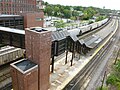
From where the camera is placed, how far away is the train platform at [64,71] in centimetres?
3295

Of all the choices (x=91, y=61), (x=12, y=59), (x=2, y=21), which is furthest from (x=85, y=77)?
(x=2, y=21)

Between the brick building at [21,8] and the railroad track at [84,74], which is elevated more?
the brick building at [21,8]

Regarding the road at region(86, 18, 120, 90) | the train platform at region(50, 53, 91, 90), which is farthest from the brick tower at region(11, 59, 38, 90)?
the road at region(86, 18, 120, 90)

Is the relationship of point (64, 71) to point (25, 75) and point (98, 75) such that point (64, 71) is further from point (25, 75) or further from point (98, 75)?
point (25, 75)

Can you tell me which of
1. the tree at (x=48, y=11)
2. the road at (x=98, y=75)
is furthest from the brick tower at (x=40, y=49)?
the tree at (x=48, y=11)

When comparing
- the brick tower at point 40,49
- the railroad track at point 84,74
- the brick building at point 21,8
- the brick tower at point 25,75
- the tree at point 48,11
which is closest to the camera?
the brick tower at point 25,75

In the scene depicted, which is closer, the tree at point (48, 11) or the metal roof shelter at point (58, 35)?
the metal roof shelter at point (58, 35)

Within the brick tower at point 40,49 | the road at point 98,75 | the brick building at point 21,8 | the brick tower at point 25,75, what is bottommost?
the road at point 98,75

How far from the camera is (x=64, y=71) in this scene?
38.6 meters

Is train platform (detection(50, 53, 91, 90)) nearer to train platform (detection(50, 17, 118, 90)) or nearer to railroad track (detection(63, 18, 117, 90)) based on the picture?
train platform (detection(50, 17, 118, 90))

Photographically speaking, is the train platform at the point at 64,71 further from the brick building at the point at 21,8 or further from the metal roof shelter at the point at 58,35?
the brick building at the point at 21,8

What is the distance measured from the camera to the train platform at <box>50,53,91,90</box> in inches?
1297

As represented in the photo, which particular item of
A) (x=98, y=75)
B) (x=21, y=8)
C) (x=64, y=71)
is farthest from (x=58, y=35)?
(x=21, y=8)

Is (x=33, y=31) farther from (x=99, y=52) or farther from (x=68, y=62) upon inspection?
(x=99, y=52)
